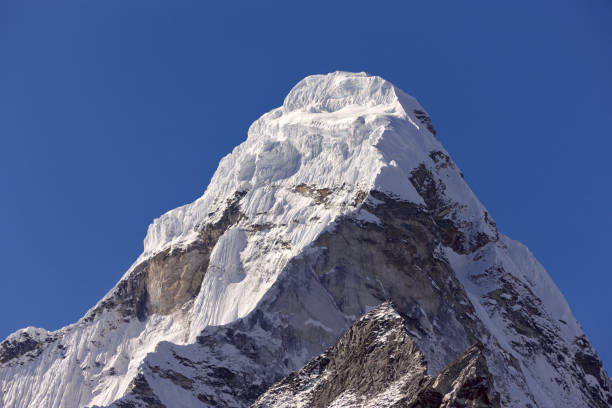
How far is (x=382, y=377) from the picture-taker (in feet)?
178

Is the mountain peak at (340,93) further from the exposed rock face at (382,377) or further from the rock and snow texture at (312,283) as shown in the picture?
the exposed rock face at (382,377)

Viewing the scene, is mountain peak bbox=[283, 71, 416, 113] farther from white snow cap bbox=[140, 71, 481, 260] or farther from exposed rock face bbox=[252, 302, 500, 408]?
exposed rock face bbox=[252, 302, 500, 408]

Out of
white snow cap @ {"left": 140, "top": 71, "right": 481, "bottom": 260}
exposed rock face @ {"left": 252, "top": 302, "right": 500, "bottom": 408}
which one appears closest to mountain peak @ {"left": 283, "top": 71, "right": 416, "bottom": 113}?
white snow cap @ {"left": 140, "top": 71, "right": 481, "bottom": 260}

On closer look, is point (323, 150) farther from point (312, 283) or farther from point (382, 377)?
point (382, 377)

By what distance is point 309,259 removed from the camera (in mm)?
133250

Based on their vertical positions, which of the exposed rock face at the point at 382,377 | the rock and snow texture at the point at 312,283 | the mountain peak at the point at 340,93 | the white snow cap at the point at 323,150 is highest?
the mountain peak at the point at 340,93

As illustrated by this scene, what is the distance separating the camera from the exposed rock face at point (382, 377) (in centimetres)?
4791

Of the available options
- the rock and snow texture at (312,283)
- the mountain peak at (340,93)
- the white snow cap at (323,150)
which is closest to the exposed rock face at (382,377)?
the rock and snow texture at (312,283)

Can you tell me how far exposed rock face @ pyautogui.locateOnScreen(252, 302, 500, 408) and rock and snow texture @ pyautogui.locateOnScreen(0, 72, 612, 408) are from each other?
59.8 m

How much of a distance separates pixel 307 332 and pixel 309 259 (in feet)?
30.3

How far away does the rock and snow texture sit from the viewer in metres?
126

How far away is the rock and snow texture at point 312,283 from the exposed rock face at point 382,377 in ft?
196

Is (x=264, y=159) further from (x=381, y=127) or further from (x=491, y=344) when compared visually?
(x=491, y=344)

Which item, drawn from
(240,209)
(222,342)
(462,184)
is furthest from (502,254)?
(222,342)
